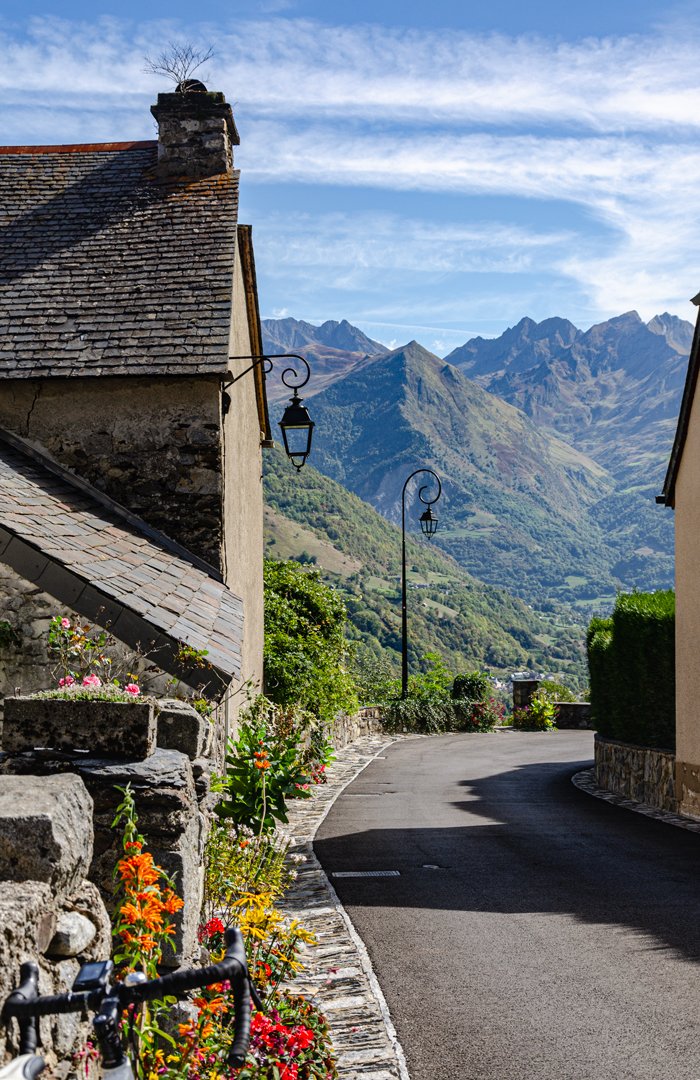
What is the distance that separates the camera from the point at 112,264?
13773 millimetres

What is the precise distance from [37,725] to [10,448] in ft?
28.9

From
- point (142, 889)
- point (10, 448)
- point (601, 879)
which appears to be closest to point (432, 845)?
point (601, 879)

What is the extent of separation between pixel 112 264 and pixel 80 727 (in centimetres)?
1061

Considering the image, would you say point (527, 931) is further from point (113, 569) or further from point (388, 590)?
point (388, 590)

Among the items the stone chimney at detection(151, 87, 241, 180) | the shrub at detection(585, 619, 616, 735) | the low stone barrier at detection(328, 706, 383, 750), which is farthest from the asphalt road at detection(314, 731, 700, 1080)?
the stone chimney at detection(151, 87, 241, 180)

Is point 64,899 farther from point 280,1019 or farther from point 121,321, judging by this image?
point 121,321

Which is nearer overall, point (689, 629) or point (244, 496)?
point (689, 629)

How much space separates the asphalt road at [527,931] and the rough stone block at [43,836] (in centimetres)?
302

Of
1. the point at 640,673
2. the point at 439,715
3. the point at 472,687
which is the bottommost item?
the point at 439,715

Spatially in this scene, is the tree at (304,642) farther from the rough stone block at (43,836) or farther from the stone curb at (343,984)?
the rough stone block at (43,836)

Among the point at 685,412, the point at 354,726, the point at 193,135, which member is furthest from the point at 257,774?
the point at 354,726

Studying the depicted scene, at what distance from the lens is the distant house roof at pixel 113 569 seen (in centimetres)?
831

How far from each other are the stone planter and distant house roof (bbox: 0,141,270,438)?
7842 millimetres

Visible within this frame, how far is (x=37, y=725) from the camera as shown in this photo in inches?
168
